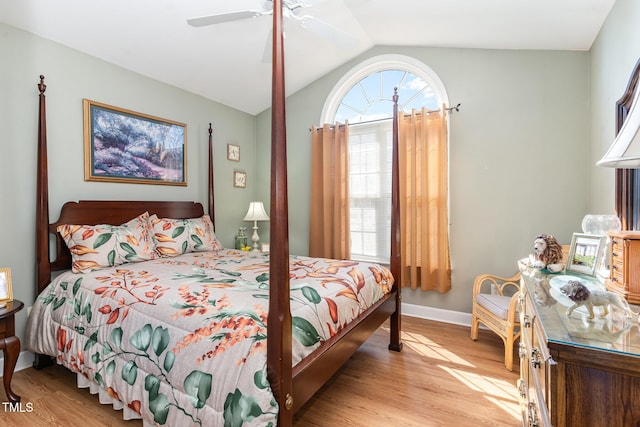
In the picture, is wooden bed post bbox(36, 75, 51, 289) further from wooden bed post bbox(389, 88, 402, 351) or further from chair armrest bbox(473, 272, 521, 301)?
chair armrest bbox(473, 272, 521, 301)

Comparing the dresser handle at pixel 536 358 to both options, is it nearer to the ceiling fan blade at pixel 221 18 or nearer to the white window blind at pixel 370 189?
the ceiling fan blade at pixel 221 18

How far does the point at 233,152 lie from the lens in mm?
4188

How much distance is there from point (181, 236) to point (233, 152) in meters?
1.58

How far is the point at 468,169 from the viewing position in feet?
10.4

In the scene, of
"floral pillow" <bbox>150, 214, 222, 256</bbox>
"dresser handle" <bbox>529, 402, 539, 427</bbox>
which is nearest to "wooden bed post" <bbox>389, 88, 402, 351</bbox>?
"dresser handle" <bbox>529, 402, 539, 427</bbox>

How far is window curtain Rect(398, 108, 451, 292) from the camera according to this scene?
126 inches

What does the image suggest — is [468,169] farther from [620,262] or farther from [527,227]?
[620,262]

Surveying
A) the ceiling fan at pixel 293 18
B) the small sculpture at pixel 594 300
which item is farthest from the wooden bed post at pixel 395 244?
the small sculpture at pixel 594 300

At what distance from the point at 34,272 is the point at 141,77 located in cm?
204

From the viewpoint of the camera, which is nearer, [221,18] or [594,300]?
[594,300]

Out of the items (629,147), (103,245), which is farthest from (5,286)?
(629,147)

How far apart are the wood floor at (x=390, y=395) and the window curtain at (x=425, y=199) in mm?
835

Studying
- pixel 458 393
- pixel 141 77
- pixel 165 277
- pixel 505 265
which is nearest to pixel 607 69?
pixel 505 265

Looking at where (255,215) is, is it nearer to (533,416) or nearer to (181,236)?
(181,236)
